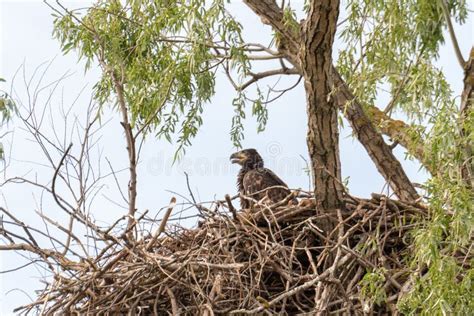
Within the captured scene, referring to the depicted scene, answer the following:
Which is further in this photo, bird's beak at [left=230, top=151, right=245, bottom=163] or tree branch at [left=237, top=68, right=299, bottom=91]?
tree branch at [left=237, top=68, right=299, bottom=91]

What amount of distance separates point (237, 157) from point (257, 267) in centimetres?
293

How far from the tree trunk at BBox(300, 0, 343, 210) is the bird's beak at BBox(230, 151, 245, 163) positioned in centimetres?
249

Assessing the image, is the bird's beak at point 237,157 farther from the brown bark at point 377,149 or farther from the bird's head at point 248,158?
the brown bark at point 377,149

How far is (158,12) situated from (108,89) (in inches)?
43.7

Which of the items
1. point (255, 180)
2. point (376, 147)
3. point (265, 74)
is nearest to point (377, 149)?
point (376, 147)

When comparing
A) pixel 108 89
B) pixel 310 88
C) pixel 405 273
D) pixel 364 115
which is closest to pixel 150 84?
pixel 108 89

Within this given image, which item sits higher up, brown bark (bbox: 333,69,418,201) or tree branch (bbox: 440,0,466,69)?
tree branch (bbox: 440,0,466,69)

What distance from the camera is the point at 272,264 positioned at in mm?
8062

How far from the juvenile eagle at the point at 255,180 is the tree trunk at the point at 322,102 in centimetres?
70

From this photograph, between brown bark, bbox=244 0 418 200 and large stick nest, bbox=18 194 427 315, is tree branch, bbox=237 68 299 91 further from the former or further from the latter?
large stick nest, bbox=18 194 427 315

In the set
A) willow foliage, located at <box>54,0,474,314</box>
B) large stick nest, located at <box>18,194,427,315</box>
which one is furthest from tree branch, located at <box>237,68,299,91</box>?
large stick nest, located at <box>18,194,427,315</box>

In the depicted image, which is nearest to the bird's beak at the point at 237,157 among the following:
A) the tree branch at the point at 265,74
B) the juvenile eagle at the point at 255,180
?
A: the juvenile eagle at the point at 255,180

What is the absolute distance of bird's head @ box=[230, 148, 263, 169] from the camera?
425 inches

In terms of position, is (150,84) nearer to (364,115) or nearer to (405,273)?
(364,115)
